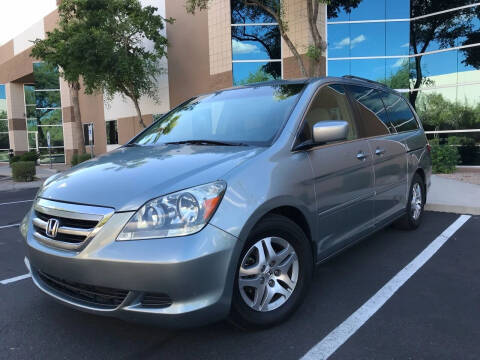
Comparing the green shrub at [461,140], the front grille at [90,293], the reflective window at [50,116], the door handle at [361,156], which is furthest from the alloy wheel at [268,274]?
the reflective window at [50,116]

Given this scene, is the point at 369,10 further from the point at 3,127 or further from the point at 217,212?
the point at 3,127

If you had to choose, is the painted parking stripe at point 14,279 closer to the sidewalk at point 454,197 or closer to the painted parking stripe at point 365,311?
the painted parking stripe at point 365,311

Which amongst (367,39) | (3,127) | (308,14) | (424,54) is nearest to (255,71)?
(308,14)

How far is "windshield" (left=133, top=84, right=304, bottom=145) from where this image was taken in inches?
127

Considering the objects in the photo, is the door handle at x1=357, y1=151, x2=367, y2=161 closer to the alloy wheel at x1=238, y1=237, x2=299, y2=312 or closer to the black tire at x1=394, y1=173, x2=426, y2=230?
the alloy wheel at x1=238, y1=237, x2=299, y2=312

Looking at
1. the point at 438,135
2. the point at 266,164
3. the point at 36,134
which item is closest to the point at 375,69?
the point at 438,135

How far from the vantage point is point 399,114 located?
196 inches

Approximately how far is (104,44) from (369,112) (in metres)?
14.1

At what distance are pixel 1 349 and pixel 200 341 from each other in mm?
1314

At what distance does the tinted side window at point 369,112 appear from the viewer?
157 inches

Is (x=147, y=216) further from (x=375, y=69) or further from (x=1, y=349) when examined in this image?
(x=375, y=69)

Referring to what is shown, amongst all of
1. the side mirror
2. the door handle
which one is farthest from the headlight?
the door handle

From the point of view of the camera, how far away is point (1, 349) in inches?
105

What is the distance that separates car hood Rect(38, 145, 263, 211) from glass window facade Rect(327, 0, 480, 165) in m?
12.7
